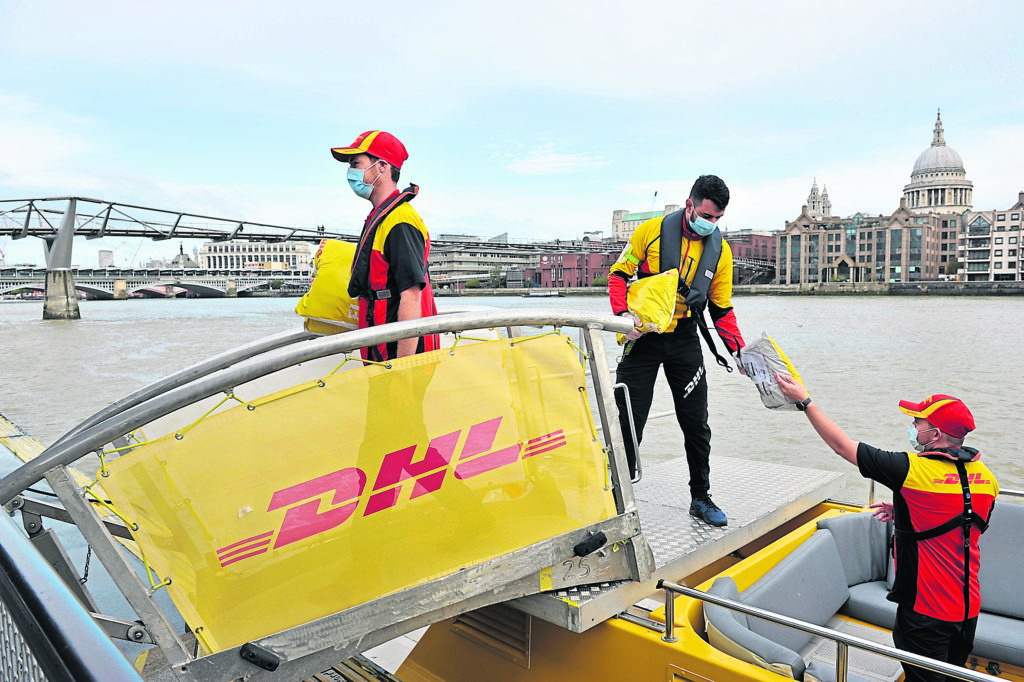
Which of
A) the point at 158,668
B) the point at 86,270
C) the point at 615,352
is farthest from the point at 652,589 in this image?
the point at 86,270

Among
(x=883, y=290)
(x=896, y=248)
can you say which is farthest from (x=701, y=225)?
(x=896, y=248)


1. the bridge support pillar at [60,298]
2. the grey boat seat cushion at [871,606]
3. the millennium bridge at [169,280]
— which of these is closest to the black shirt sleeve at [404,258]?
the grey boat seat cushion at [871,606]

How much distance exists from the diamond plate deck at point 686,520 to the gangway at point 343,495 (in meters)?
0.10

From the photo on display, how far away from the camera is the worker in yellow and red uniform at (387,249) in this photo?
98.7 inches

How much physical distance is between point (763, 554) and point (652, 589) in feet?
2.79

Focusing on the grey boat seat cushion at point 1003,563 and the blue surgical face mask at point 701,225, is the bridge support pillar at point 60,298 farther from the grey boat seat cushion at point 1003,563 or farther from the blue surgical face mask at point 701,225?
the grey boat seat cushion at point 1003,563

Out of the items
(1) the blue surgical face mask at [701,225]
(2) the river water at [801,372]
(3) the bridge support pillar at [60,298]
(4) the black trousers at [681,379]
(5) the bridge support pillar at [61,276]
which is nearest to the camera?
(1) the blue surgical face mask at [701,225]

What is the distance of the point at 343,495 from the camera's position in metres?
2.07

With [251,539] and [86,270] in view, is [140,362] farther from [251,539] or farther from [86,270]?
[86,270]

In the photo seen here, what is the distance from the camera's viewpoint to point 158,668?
7.66 feet

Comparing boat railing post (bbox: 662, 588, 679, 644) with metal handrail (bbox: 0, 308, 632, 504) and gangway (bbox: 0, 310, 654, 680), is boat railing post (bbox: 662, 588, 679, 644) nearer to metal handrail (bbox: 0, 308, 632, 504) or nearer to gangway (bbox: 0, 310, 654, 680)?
gangway (bbox: 0, 310, 654, 680)

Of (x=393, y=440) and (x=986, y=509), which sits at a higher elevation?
(x=393, y=440)

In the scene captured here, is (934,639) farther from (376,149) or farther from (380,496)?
(376,149)

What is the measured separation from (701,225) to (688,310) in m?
0.42
